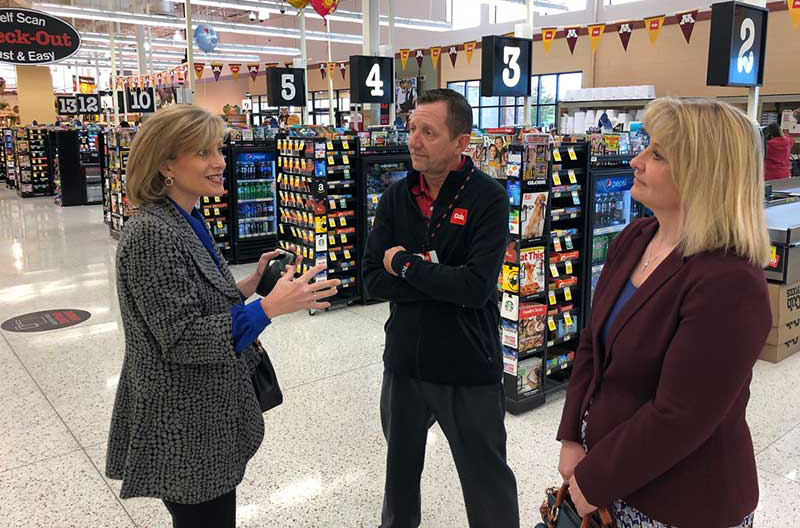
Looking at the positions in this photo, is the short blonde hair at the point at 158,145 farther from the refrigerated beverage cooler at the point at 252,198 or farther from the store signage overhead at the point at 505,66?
the refrigerated beverage cooler at the point at 252,198

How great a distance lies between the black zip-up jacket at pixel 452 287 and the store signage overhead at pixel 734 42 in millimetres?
2918

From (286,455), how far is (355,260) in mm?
3360

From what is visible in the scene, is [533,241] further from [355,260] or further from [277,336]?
[355,260]

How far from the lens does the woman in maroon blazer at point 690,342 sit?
48.1 inches

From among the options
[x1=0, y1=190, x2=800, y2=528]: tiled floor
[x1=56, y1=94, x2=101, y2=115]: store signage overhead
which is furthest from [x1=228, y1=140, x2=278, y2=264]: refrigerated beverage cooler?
[x1=56, y1=94, x2=101, y2=115]: store signage overhead

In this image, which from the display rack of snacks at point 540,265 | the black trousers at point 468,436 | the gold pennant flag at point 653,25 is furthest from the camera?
the gold pennant flag at point 653,25

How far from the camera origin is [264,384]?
6.20 feet

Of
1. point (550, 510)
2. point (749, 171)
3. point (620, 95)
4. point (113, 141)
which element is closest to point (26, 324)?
point (113, 141)

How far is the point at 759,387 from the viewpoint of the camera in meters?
4.34

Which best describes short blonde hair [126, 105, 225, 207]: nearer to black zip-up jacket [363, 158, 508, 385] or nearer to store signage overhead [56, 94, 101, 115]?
black zip-up jacket [363, 158, 508, 385]

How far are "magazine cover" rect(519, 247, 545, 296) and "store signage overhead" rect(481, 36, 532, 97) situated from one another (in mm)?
1779

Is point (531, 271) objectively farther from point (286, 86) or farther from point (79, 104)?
point (79, 104)

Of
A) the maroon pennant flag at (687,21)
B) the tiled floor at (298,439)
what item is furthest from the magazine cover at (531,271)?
the maroon pennant flag at (687,21)

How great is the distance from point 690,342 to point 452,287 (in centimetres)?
92
